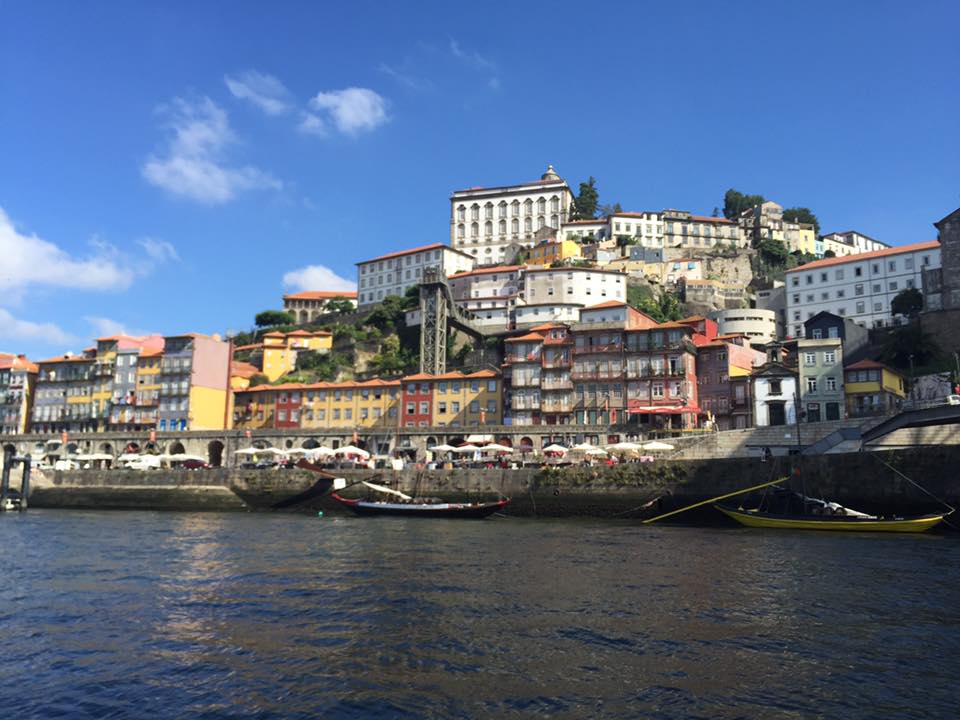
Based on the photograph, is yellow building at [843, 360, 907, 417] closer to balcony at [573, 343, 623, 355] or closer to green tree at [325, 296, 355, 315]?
balcony at [573, 343, 623, 355]

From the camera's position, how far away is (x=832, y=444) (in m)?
46.3

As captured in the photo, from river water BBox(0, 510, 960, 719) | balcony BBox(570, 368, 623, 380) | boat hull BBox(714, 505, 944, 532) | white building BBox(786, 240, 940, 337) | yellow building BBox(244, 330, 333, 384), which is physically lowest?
river water BBox(0, 510, 960, 719)

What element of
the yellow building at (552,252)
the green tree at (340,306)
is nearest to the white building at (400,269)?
the green tree at (340,306)

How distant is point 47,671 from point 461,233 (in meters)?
130

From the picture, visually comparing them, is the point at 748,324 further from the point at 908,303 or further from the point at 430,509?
the point at 430,509

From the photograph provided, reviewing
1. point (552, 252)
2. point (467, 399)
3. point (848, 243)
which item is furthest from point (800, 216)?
point (467, 399)

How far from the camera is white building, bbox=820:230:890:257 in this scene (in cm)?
14175

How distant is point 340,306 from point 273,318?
38.3 ft

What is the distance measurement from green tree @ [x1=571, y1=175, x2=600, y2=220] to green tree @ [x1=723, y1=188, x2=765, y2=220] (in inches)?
1297

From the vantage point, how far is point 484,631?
16.9 meters

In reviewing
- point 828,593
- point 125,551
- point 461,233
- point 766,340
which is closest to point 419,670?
point 828,593

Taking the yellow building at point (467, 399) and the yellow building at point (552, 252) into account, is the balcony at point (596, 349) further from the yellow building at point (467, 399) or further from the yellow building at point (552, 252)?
the yellow building at point (552, 252)

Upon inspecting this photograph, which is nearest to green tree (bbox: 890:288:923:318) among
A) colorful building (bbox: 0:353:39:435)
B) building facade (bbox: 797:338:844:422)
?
building facade (bbox: 797:338:844:422)

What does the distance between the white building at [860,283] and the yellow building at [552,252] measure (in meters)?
35.2
